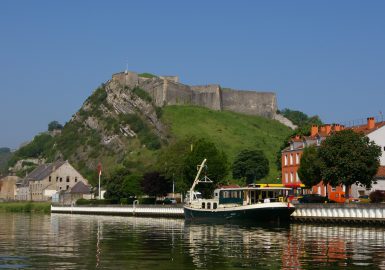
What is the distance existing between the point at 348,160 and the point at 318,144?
29.2 metres

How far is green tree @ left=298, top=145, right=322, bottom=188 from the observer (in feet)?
Answer: 268

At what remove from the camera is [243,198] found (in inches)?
2879

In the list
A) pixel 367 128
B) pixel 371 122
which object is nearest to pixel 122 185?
pixel 367 128

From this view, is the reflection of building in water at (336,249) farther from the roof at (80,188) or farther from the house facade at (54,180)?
the house facade at (54,180)

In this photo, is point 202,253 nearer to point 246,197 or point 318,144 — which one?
point 246,197

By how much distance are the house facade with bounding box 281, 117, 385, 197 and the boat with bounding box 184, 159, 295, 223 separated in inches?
773

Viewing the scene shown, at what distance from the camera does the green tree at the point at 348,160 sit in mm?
74562

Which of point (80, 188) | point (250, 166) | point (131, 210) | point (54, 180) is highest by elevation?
point (250, 166)

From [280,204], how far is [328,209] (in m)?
4.97

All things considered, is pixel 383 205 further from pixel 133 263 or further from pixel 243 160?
pixel 243 160

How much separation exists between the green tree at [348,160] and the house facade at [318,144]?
13.1 m

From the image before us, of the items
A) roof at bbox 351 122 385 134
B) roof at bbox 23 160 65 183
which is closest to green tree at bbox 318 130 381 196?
roof at bbox 351 122 385 134

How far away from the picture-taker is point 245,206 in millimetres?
68250

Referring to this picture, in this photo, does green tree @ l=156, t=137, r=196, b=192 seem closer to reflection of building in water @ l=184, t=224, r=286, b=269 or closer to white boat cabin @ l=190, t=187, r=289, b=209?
white boat cabin @ l=190, t=187, r=289, b=209
